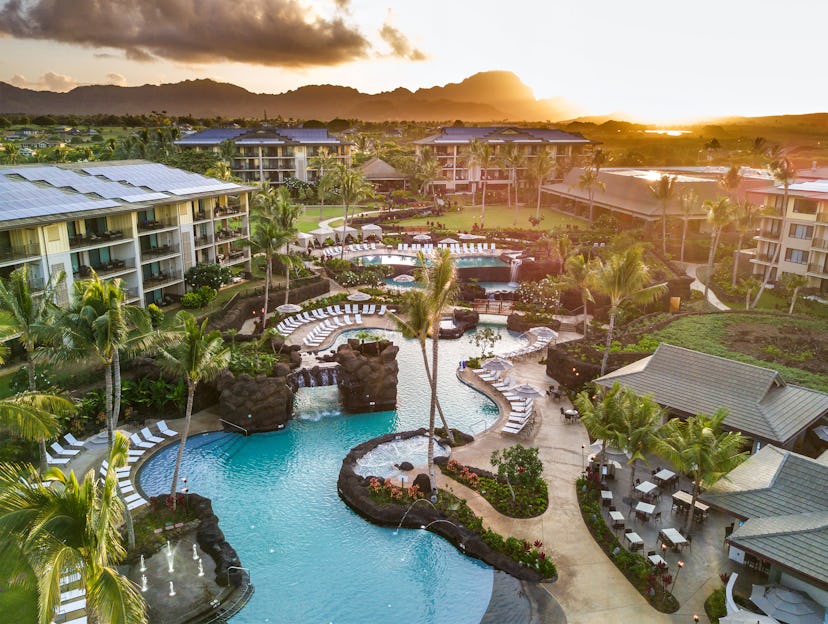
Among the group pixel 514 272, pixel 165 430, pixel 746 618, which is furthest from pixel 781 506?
pixel 514 272

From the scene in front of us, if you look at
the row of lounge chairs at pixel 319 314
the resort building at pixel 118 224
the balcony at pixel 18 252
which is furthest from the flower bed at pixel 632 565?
the balcony at pixel 18 252

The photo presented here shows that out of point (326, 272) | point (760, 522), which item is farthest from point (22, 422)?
point (326, 272)

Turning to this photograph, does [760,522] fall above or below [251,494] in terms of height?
above

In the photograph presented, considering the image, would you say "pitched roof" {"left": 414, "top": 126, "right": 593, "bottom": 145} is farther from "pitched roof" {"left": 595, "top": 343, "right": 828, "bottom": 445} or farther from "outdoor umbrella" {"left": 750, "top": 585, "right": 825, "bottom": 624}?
"outdoor umbrella" {"left": 750, "top": 585, "right": 825, "bottom": 624}

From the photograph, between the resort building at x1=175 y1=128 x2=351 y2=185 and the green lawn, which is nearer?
the green lawn

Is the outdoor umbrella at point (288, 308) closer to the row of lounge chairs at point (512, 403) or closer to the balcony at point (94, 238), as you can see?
the balcony at point (94, 238)

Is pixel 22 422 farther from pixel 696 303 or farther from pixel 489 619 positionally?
pixel 696 303

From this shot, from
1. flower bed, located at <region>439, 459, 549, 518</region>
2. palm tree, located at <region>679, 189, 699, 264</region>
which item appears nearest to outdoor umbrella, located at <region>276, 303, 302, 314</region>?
flower bed, located at <region>439, 459, 549, 518</region>
